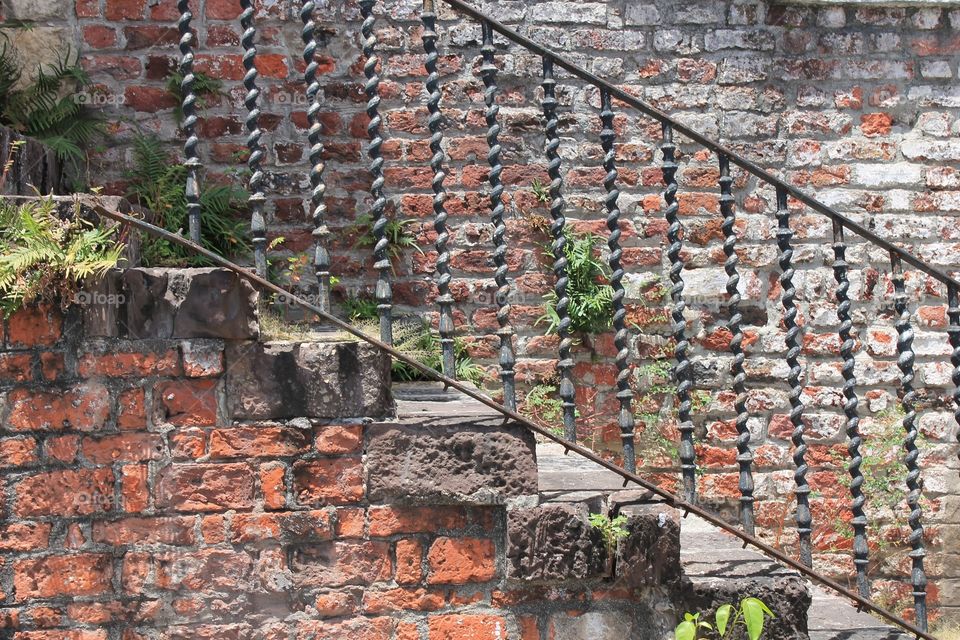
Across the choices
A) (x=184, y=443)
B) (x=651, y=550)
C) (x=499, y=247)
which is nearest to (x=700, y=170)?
(x=499, y=247)

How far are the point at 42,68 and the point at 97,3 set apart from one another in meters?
0.39

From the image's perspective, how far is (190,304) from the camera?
2812 millimetres

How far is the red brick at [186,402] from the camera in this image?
2838 millimetres

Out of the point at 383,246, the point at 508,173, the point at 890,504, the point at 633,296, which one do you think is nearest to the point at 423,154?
the point at 508,173

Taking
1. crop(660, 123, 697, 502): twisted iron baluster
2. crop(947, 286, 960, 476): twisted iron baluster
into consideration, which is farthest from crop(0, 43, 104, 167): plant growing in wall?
crop(947, 286, 960, 476): twisted iron baluster

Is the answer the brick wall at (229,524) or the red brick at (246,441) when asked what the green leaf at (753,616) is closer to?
the brick wall at (229,524)

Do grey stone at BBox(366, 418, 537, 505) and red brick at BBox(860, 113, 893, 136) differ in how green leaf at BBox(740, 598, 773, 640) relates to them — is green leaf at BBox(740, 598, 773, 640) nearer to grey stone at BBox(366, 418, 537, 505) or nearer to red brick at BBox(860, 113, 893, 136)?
grey stone at BBox(366, 418, 537, 505)

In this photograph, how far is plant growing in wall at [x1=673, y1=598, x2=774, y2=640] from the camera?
2.65 m

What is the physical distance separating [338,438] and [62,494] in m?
0.81

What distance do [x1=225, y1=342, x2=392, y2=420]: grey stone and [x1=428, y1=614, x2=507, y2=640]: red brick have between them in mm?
679

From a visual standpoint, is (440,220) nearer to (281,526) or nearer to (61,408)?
(281,526)

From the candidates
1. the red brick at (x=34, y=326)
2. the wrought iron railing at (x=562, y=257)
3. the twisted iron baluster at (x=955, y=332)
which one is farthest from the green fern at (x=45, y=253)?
the twisted iron baluster at (x=955, y=332)

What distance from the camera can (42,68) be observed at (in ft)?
14.3

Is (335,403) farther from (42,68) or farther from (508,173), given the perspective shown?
(42,68)
